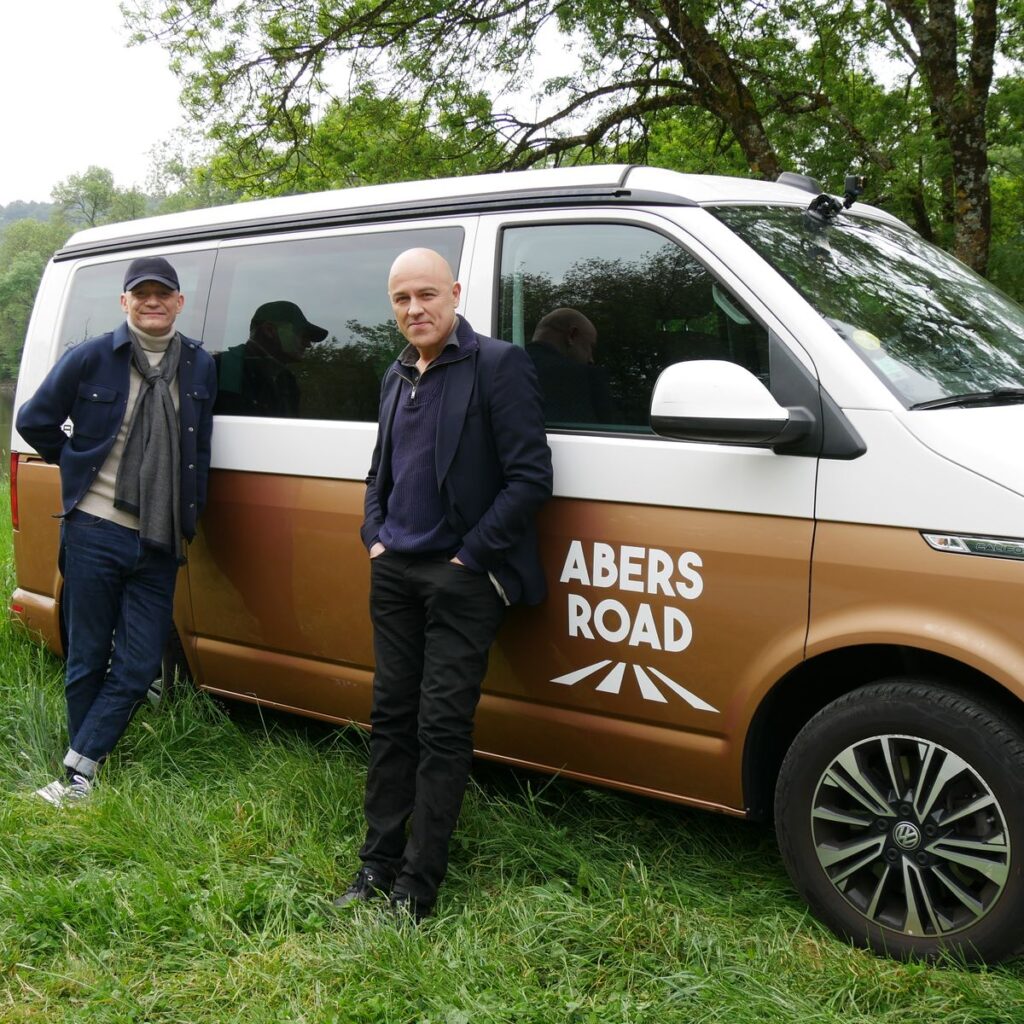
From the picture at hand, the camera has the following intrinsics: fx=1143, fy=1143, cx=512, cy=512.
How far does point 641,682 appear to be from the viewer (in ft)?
10.5

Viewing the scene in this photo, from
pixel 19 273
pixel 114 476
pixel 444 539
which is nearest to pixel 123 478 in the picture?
pixel 114 476

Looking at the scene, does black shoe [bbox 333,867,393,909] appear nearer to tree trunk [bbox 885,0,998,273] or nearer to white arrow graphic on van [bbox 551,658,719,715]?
white arrow graphic on van [bbox 551,658,719,715]

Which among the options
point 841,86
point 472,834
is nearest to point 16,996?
point 472,834

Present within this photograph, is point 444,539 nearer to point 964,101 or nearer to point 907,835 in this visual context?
point 907,835

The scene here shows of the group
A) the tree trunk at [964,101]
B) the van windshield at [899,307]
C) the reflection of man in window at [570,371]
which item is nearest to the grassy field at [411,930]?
the reflection of man in window at [570,371]

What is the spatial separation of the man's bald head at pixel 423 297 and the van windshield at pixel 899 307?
0.79m

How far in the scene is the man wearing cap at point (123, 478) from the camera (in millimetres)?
4051

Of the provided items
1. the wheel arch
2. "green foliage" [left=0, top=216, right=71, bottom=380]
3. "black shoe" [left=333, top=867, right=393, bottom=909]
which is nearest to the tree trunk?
the wheel arch

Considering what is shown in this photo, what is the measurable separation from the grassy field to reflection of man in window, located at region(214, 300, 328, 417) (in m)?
1.29

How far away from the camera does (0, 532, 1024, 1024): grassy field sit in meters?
2.71

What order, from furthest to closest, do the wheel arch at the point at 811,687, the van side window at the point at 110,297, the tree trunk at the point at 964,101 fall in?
1. the tree trunk at the point at 964,101
2. the van side window at the point at 110,297
3. the wheel arch at the point at 811,687

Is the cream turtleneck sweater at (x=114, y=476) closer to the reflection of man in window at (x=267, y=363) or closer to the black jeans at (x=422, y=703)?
the reflection of man in window at (x=267, y=363)

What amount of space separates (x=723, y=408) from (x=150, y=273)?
2.26 m

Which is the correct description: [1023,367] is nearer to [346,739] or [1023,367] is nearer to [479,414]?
[479,414]
